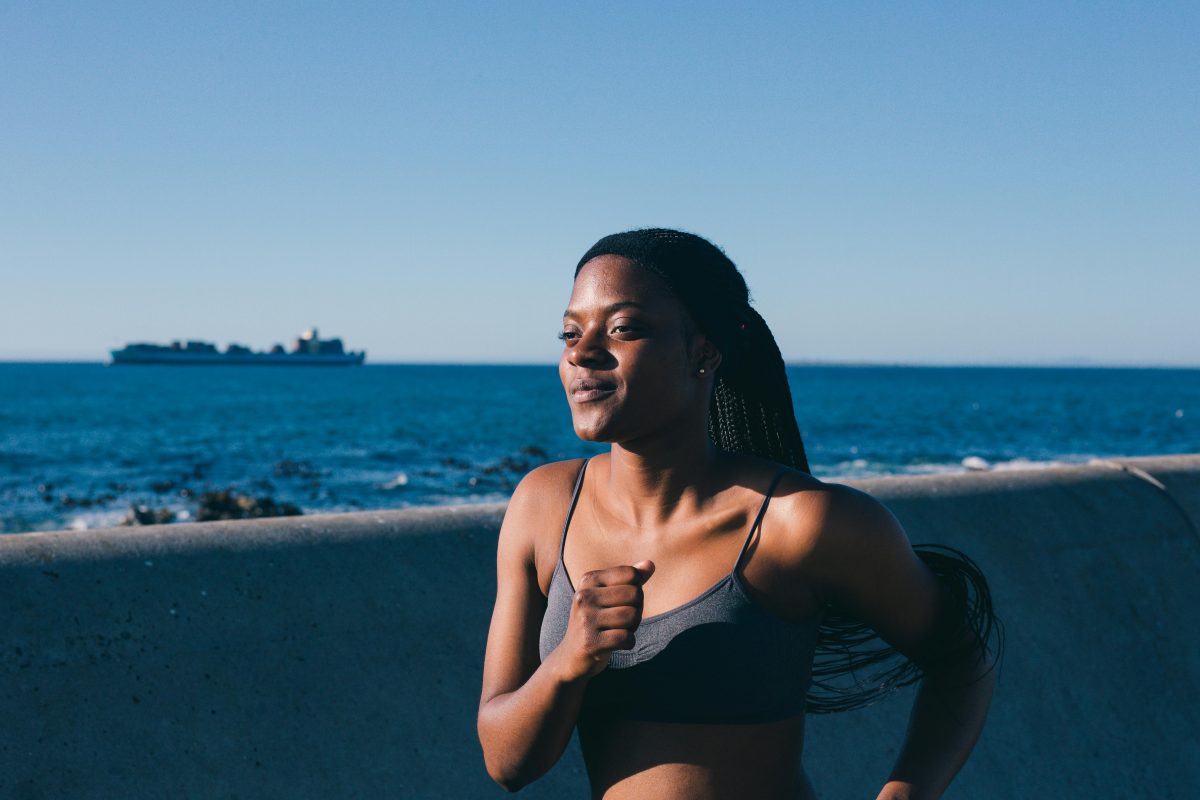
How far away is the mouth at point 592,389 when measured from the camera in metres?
1.77

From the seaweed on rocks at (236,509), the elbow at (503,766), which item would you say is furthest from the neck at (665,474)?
the seaweed on rocks at (236,509)

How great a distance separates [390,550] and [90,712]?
0.79m

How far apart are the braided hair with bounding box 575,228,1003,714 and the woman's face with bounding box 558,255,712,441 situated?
0.04m

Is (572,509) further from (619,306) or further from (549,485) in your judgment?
(619,306)

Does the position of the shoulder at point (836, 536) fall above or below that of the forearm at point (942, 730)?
above

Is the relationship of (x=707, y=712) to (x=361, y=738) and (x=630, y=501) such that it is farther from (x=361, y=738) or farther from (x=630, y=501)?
(x=361, y=738)

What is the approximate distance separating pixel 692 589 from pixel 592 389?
1.18ft

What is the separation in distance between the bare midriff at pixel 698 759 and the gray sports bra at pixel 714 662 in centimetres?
2

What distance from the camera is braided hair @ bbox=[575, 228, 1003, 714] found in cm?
183

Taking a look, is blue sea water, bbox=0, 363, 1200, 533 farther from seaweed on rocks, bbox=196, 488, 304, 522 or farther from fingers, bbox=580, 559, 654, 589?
fingers, bbox=580, 559, 654, 589

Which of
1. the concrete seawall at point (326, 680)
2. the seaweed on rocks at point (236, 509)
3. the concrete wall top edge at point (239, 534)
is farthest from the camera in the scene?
the seaweed on rocks at point (236, 509)

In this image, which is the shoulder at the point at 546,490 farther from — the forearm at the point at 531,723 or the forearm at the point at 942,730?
the forearm at the point at 942,730

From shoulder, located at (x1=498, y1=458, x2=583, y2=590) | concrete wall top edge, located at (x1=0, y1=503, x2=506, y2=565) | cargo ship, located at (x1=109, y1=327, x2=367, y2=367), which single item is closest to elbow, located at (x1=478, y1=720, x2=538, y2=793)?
shoulder, located at (x1=498, y1=458, x2=583, y2=590)

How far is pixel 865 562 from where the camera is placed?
1.73 m
